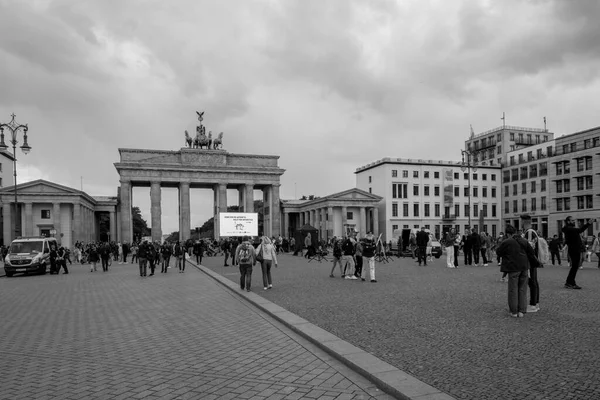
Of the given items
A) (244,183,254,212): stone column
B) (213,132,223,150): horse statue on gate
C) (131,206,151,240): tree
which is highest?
(213,132,223,150): horse statue on gate

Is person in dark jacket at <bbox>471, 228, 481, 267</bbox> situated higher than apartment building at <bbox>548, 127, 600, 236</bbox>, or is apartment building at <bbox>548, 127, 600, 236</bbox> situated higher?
apartment building at <bbox>548, 127, 600, 236</bbox>

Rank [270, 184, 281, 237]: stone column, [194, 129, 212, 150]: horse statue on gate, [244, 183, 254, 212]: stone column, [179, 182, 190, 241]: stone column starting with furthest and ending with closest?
[270, 184, 281, 237]: stone column → [194, 129, 212, 150]: horse statue on gate → [244, 183, 254, 212]: stone column → [179, 182, 190, 241]: stone column

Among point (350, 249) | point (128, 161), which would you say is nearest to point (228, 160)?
point (128, 161)

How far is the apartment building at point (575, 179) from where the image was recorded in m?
64.3

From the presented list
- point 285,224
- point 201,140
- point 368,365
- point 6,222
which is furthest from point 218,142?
point 368,365

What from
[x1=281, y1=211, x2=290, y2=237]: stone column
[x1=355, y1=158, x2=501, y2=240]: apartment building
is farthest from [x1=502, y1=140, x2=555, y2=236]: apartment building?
[x1=281, y1=211, x2=290, y2=237]: stone column

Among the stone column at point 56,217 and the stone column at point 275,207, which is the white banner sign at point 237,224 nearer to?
the stone column at point 275,207

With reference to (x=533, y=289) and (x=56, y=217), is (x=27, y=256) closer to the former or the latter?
(x=533, y=289)

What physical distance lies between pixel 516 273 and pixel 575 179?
70.2m

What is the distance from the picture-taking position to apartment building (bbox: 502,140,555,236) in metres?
73.8

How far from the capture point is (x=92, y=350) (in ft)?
23.5

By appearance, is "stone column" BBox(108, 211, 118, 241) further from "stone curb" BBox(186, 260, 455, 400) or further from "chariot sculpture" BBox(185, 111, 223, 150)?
"stone curb" BBox(186, 260, 455, 400)

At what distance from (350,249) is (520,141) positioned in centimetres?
8973

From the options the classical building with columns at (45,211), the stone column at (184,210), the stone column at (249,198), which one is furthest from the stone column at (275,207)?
the classical building with columns at (45,211)
